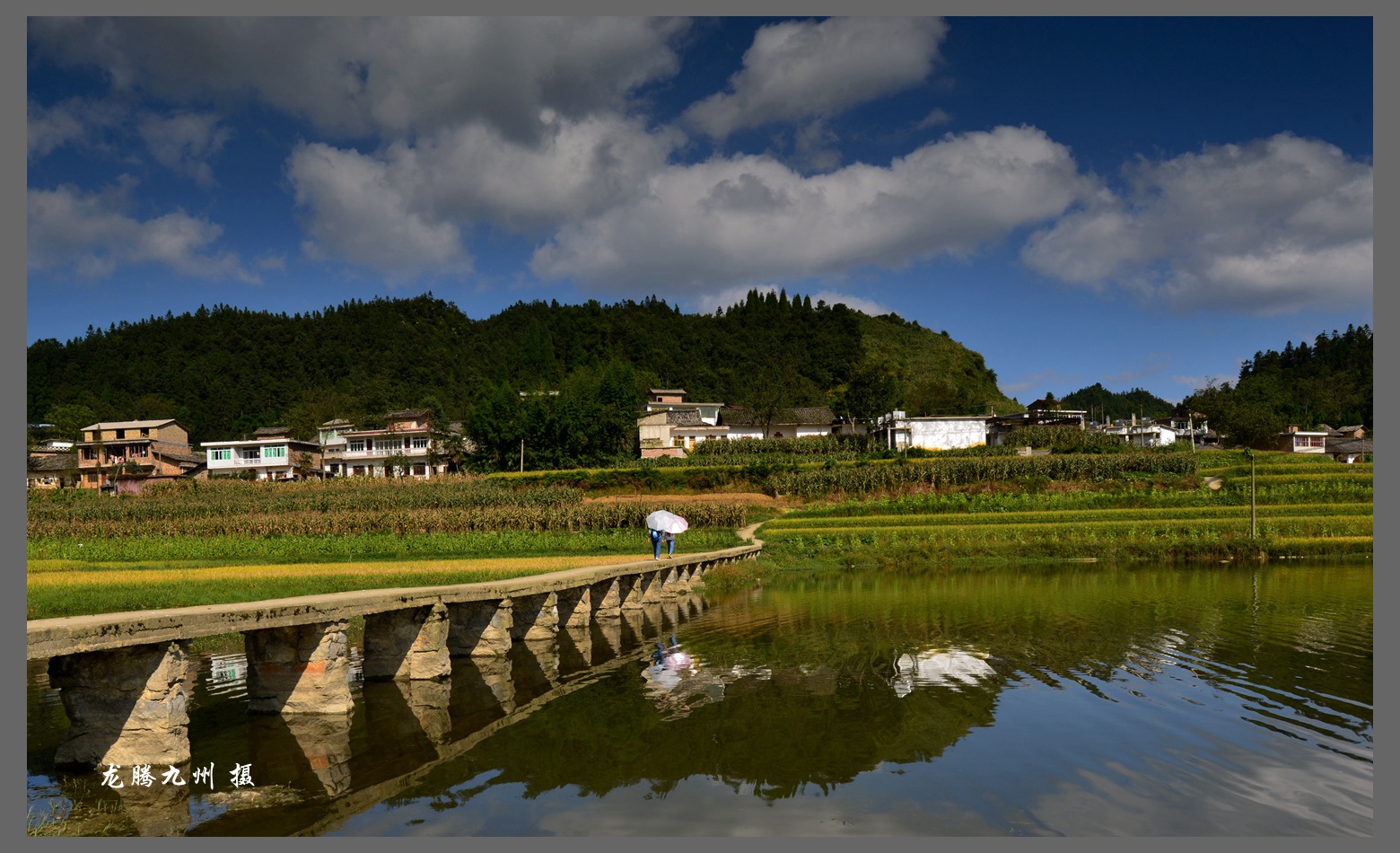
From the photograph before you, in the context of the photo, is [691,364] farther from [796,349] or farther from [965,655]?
[965,655]

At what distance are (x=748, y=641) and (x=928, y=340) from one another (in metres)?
174

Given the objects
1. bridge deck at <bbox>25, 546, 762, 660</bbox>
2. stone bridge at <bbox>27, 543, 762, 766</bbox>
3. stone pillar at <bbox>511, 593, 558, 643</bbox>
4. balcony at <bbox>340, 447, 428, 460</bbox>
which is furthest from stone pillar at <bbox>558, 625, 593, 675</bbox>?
balcony at <bbox>340, 447, 428, 460</bbox>

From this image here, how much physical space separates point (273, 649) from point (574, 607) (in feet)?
32.3

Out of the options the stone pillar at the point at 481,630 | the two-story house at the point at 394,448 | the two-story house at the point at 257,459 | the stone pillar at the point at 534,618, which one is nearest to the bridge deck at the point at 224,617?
the stone pillar at the point at 481,630

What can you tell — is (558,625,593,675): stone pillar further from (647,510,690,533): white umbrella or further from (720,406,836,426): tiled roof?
(720,406,836,426): tiled roof

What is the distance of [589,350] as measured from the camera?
143m

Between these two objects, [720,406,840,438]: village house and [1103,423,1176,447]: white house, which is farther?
[1103,423,1176,447]: white house

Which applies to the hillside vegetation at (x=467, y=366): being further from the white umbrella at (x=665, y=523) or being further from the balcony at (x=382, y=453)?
the white umbrella at (x=665, y=523)

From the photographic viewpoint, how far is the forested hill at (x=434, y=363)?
118250 millimetres

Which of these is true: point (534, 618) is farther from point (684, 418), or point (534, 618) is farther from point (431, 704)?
point (684, 418)

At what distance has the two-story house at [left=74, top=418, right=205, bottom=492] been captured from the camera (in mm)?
85750

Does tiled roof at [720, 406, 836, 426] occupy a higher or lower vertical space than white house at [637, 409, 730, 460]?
higher

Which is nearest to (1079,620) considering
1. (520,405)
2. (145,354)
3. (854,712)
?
(854,712)

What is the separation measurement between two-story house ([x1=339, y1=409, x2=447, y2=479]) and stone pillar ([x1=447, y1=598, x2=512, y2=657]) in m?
75.9
